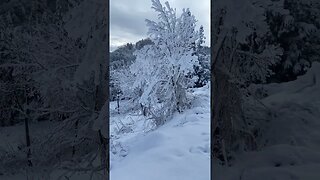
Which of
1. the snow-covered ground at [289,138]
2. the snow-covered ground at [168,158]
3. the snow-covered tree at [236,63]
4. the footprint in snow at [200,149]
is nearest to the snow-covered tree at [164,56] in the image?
the snow-covered ground at [168,158]

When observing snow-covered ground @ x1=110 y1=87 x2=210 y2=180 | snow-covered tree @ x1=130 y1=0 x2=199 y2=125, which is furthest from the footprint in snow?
snow-covered tree @ x1=130 y1=0 x2=199 y2=125

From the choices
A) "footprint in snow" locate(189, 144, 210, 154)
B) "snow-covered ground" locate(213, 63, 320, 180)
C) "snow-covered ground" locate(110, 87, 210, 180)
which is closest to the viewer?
"snow-covered ground" locate(213, 63, 320, 180)

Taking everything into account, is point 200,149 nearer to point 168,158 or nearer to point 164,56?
point 168,158

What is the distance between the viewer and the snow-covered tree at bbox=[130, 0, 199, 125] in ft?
17.8

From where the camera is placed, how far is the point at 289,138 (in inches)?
66.1

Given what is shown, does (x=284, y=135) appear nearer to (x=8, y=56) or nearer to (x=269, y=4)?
(x=269, y=4)

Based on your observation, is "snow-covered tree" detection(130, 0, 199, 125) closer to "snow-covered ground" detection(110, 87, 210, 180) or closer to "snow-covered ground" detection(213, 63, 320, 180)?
"snow-covered ground" detection(110, 87, 210, 180)

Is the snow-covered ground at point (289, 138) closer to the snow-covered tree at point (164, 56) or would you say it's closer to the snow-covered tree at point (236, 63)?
the snow-covered tree at point (236, 63)

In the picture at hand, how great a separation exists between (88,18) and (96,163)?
0.81 meters

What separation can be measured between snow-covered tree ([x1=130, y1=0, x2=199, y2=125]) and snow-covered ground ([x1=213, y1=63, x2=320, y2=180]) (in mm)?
Answer: 3731

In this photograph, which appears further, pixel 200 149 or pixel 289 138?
pixel 200 149

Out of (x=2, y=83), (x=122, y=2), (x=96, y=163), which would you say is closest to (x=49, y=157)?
(x=96, y=163)

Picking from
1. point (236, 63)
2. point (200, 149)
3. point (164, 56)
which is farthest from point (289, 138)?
point (164, 56)

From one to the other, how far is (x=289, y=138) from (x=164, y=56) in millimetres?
3973
